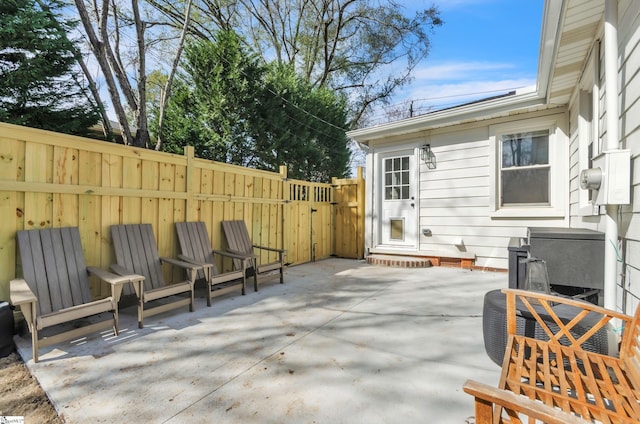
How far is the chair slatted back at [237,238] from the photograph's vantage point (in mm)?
4324

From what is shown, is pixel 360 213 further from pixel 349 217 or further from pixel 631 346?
pixel 631 346

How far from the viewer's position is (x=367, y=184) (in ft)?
21.3

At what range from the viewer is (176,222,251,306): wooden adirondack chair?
12.0 feet

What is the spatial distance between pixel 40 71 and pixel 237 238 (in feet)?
13.7

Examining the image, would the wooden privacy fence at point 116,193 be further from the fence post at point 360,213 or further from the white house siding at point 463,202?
the white house siding at point 463,202

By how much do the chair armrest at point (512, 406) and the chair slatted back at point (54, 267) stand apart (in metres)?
3.01

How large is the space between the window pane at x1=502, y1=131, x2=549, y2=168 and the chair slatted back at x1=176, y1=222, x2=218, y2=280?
4.78 meters

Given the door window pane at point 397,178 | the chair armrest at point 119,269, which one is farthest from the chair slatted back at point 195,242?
the door window pane at point 397,178

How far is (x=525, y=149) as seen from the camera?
4.93 meters

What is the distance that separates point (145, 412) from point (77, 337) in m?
1.39

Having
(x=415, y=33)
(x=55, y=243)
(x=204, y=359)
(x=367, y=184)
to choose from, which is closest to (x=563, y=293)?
(x=204, y=359)

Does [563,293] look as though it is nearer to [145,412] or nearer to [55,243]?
[145,412]

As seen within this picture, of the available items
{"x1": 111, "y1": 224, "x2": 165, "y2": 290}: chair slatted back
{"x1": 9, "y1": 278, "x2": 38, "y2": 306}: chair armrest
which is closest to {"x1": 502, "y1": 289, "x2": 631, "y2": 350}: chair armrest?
{"x1": 9, "y1": 278, "x2": 38, "y2": 306}: chair armrest

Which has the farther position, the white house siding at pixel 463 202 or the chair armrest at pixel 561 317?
the white house siding at pixel 463 202
